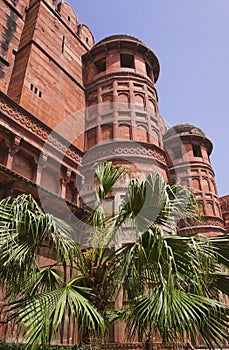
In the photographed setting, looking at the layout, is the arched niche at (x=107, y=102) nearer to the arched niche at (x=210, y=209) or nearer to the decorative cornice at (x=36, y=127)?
the decorative cornice at (x=36, y=127)

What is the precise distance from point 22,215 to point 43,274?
49.2 inches

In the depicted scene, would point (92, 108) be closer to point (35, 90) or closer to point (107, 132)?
point (107, 132)

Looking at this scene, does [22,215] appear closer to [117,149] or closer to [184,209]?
[184,209]

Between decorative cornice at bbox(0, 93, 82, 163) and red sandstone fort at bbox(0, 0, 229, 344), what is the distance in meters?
0.04

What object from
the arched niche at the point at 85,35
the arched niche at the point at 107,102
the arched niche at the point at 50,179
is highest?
the arched niche at the point at 85,35

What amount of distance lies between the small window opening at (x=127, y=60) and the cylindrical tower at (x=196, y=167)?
28.0 ft

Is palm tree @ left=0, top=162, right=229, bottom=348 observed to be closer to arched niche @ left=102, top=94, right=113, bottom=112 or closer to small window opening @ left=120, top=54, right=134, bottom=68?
arched niche @ left=102, top=94, right=113, bottom=112

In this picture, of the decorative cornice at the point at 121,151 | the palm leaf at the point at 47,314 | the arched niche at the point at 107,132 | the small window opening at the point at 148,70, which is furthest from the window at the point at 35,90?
the palm leaf at the point at 47,314

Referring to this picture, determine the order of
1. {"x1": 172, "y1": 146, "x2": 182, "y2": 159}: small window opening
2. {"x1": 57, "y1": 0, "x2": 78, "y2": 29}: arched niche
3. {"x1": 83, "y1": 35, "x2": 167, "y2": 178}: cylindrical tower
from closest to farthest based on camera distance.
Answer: {"x1": 83, "y1": 35, "x2": 167, "y2": 178}: cylindrical tower
{"x1": 57, "y1": 0, "x2": 78, "y2": 29}: arched niche
{"x1": 172, "y1": 146, "x2": 182, "y2": 159}: small window opening

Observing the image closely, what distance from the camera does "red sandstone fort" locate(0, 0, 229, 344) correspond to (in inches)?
444

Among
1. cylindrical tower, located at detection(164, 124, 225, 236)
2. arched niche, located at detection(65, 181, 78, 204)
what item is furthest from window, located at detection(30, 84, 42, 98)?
cylindrical tower, located at detection(164, 124, 225, 236)

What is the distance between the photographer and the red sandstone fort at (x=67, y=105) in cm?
1127

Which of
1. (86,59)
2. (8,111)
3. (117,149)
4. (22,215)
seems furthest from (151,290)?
(86,59)

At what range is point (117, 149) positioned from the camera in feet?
47.0
